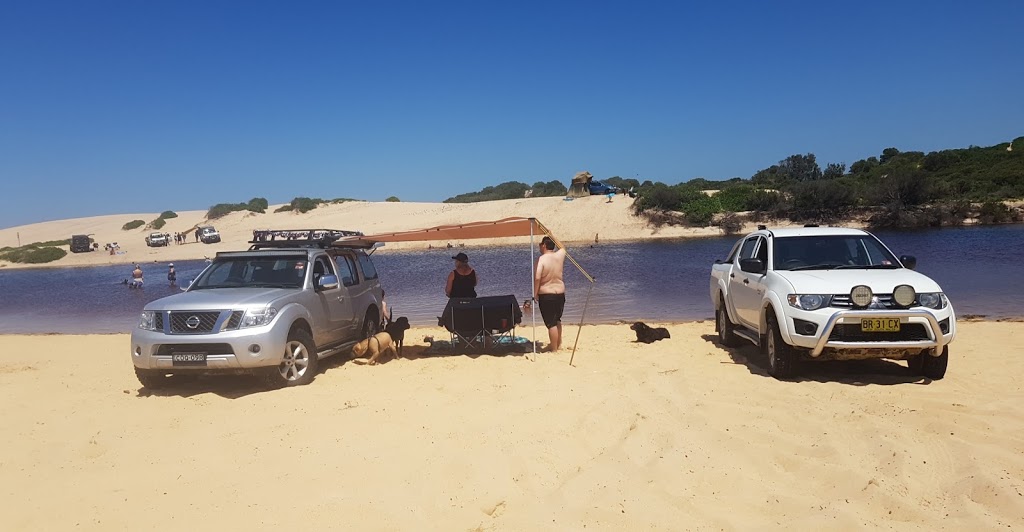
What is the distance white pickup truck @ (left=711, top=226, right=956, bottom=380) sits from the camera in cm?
697

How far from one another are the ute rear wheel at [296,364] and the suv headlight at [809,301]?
5874 millimetres

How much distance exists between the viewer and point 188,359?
7.51 meters

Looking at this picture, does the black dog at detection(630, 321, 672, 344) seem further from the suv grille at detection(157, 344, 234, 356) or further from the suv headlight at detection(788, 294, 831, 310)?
the suv grille at detection(157, 344, 234, 356)

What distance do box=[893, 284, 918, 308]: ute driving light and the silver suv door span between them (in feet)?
23.0

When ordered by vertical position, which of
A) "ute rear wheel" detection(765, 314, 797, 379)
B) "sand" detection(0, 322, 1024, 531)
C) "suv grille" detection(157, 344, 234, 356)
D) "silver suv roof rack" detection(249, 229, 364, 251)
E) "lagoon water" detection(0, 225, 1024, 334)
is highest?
"silver suv roof rack" detection(249, 229, 364, 251)

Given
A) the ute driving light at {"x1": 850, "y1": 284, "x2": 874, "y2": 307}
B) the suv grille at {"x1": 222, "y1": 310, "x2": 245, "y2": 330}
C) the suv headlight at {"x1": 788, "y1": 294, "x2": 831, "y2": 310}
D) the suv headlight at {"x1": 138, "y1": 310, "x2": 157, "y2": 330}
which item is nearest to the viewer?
the ute driving light at {"x1": 850, "y1": 284, "x2": 874, "y2": 307}

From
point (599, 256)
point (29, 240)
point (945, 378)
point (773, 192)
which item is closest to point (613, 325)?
point (945, 378)

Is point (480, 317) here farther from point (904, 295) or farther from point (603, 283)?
point (603, 283)

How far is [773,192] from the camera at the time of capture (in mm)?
50156

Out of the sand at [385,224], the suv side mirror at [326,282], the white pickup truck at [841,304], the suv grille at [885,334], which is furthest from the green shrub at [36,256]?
the suv grille at [885,334]

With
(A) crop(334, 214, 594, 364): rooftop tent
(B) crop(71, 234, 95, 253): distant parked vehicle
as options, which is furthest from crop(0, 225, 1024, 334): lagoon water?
(B) crop(71, 234, 95, 253): distant parked vehicle

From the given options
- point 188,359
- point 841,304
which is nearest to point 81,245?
point 188,359

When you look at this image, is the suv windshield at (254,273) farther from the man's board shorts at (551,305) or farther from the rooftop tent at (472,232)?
the man's board shorts at (551,305)

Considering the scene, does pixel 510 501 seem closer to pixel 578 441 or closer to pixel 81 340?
pixel 578 441
